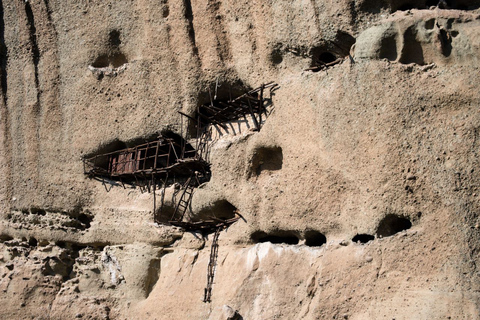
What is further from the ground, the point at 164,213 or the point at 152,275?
the point at 164,213

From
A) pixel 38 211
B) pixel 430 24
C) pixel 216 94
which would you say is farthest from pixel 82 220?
pixel 430 24

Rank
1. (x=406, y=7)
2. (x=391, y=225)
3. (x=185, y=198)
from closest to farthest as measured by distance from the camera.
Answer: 1. (x=391, y=225)
2. (x=406, y=7)
3. (x=185, y=198)

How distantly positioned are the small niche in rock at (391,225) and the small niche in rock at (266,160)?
1.18 meters

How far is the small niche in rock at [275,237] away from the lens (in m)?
5.11

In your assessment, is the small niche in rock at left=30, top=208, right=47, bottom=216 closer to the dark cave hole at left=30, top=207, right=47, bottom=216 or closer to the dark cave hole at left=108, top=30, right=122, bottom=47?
the dark cave hole at left=30, top=207, right=47, bottom=216

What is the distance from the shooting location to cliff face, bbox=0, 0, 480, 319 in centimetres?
421

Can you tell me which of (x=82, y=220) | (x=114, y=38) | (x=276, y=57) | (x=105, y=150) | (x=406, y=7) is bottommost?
(x=82, y=220)

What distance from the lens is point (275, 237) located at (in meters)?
5.28

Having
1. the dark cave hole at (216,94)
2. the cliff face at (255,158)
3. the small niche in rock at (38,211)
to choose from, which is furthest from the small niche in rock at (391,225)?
the small niche in rock at (38,211)

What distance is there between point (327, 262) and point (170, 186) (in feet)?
6.64

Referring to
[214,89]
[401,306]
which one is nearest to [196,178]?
[214,89]

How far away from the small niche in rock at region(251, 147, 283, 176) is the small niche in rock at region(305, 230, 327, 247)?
0.68 m

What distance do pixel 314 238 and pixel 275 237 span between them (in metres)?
0.45

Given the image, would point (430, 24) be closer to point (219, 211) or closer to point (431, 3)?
point (431, 3)
